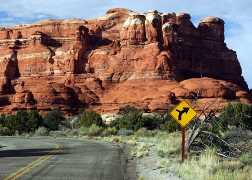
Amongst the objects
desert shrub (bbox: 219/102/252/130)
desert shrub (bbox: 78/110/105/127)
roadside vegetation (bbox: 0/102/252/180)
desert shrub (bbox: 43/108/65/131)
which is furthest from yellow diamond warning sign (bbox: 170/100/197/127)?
desert shrub (bbox: 43/108/65/131)

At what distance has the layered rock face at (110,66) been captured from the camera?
94750 mm

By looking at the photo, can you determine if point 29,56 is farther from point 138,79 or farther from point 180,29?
point 180,29

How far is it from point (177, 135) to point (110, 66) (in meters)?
75.7

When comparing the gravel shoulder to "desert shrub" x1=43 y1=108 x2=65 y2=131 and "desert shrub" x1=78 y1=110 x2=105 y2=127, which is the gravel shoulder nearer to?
"desert shrub" x1=78 y1=110 x2=105 y2=127

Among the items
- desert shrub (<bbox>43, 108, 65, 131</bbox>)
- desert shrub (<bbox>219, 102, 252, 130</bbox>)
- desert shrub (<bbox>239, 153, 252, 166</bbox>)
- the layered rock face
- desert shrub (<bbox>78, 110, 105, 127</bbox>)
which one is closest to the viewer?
desert shrub (<bbox>239, 153, 252, 166</bbox>)

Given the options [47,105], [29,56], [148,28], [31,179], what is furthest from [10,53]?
[31,179]

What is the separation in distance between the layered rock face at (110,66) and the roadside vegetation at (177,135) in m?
13.2

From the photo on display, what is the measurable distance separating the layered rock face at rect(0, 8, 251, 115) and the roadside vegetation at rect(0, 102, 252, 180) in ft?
43.3

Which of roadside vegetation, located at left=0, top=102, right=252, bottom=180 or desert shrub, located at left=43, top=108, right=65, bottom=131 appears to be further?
desert shrub, located at left=43, top=108, right=65, bottom=131

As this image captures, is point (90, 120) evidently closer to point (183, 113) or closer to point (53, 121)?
point (53, 121)

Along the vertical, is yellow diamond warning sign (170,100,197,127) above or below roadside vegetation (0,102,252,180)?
above

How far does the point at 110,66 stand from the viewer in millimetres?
110562

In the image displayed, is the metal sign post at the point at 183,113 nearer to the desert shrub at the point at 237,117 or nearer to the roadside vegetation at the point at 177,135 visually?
the roadside vegetation at the point at 177,135

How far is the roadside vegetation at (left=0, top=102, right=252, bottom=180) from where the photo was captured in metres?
13.8
